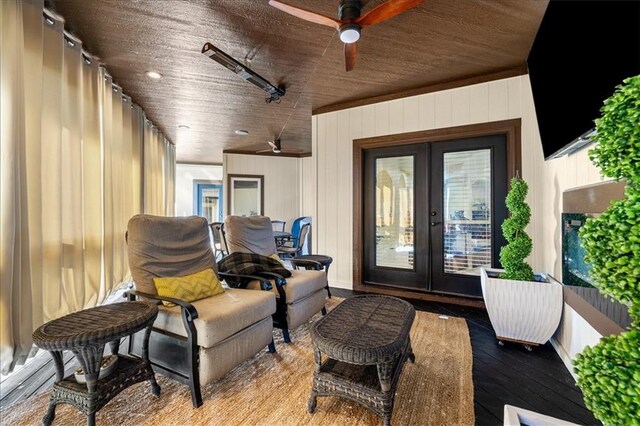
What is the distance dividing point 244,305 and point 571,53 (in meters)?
2.55

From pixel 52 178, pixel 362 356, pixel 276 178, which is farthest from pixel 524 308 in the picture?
pixel 276 178

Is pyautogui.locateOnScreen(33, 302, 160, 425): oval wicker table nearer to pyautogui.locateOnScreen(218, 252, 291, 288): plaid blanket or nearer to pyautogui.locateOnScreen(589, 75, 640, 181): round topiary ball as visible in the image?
pyautogui.locateOnScreen(218, 252, 291, 288): plaid blanket

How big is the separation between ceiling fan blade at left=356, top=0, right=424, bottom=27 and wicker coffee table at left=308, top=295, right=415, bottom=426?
197 centimetres

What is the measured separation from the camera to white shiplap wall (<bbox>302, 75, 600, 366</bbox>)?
7.65 feet

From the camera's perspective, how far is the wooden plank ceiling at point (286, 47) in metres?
2.24

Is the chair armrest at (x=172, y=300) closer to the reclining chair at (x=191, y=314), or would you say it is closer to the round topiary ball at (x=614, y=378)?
the reclining chair at (x=191, y=314)

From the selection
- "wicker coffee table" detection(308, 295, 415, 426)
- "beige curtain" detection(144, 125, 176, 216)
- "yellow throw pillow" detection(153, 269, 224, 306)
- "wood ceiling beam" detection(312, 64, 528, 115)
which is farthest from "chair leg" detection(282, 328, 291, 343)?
"beige curtain" detection(144, 125, 176, 216)

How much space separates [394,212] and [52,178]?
12.1ft

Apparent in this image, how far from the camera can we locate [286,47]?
2781 millimetres

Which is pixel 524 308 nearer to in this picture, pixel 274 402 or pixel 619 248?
pixel 619 248

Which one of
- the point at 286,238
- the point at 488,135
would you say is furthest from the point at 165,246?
the point at 286,238

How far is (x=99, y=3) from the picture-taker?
2154 mm

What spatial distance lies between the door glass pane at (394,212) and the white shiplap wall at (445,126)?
16.5 inches

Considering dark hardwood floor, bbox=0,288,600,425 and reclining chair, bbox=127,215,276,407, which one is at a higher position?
reclining chair, bbox=127,215,276,407
